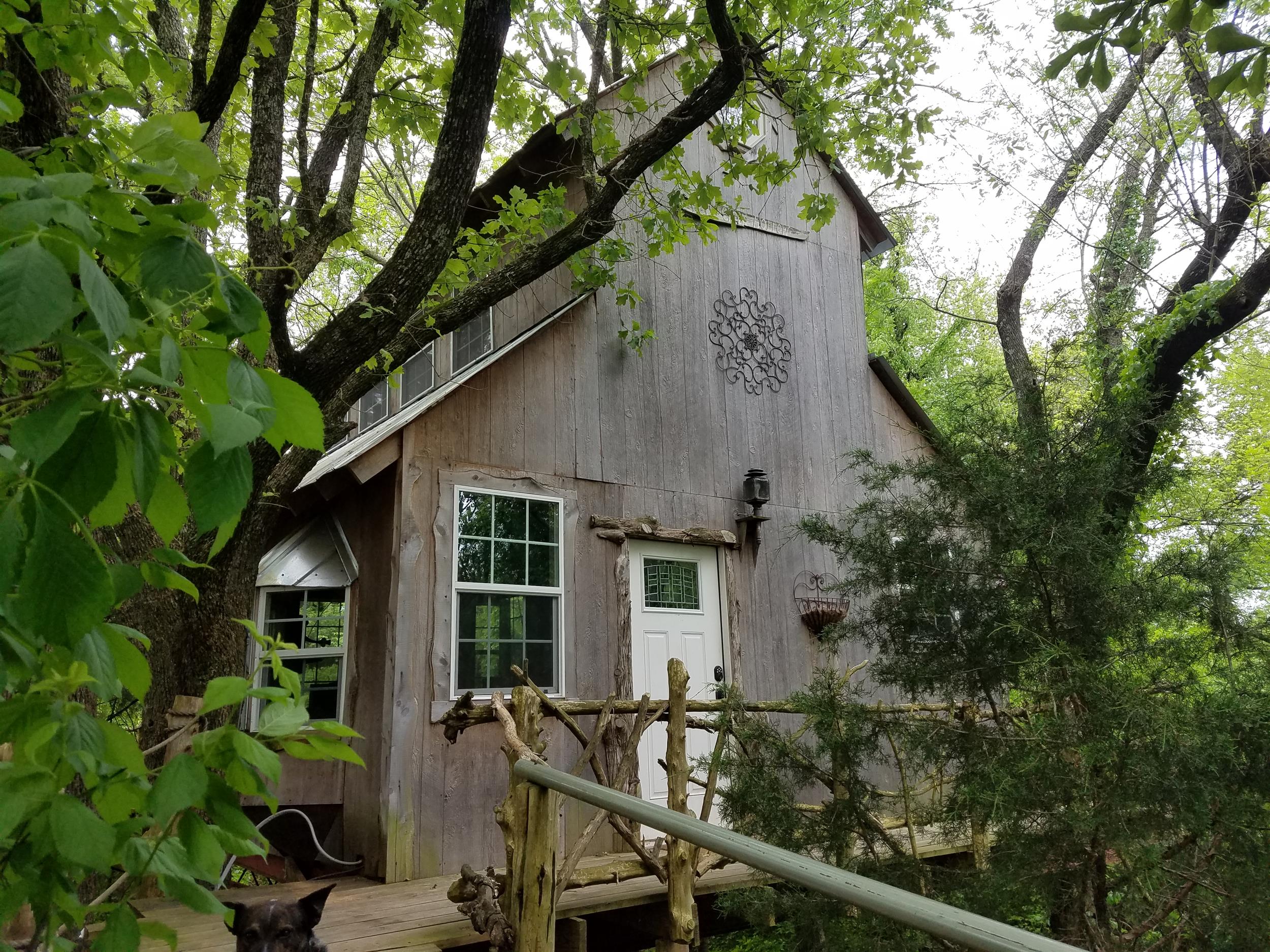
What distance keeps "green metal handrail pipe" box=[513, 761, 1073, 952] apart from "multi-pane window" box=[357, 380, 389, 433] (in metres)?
7.96

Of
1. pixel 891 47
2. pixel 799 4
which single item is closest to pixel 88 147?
pixel 799 4

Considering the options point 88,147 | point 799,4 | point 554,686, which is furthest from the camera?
point 554,686

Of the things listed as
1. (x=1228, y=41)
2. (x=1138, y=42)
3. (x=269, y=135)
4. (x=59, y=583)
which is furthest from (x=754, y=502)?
(x=59, y=583)

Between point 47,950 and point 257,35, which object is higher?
point 257,35

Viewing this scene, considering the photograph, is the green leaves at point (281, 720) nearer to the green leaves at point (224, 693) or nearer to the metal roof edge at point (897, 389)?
the green leaves at point (224, 693)

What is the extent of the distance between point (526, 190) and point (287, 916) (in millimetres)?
6846

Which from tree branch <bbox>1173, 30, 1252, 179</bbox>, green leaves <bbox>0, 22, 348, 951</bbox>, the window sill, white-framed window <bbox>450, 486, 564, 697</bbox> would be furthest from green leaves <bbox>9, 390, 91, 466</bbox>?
tree branch <bbox>1173, 30, 1252, 179</bbox>

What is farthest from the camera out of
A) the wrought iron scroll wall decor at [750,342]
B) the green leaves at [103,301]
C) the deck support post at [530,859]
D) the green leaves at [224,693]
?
the wrought iron scroll wall decor at [750,342]

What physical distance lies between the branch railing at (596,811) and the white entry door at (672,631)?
2.58 feet

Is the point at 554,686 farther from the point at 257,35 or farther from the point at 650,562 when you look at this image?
the point at 257,35

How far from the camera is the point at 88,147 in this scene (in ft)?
5.18

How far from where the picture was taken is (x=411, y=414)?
6.02m

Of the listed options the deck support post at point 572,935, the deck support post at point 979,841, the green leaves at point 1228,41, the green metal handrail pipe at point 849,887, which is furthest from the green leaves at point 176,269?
the deck support post at point 572,935

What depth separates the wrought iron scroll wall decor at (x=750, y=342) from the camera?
26.5 ft
